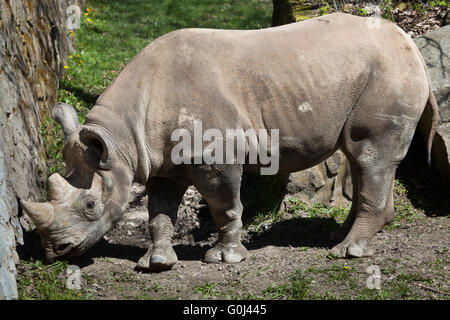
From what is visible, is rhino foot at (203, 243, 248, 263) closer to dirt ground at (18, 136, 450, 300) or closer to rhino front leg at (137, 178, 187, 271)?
dirt ground at (18, 136, 450, 300)

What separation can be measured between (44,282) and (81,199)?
77cm

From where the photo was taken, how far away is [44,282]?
17.9 ft

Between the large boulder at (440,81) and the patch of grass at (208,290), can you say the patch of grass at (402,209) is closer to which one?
the large boulder at (440,81)

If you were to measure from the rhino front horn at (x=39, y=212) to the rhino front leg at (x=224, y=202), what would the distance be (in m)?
1.28

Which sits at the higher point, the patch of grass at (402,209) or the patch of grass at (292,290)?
the patch of grass at (402,209)

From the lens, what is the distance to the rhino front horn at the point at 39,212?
5430mm

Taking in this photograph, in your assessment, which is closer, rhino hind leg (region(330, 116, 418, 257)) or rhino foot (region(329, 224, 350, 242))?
rhino hind leg (region(330, 116, 418, 257))

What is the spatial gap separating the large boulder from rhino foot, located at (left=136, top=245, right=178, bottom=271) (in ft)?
11.3

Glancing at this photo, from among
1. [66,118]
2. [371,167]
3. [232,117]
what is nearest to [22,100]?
[66,118]

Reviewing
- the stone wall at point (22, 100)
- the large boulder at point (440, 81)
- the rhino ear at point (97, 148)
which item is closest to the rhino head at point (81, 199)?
the rhino ear at point (97, 148)

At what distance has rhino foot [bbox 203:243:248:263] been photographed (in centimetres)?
612

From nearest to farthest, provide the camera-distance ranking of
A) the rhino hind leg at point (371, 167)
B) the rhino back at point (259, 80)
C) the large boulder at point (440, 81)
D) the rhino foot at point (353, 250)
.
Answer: the rhino back at point (259, 80) → the rhino hind leg at point (371, 167) → the rhino foot at point (353, 250) → the large boulder at point (440, 81)

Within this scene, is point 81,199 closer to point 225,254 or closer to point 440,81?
point 225,254

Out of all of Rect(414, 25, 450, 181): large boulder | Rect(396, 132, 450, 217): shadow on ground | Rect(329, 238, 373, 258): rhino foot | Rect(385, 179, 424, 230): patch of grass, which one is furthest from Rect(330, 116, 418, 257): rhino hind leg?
Rect(414, 25, 450, 181): large boulder
